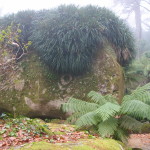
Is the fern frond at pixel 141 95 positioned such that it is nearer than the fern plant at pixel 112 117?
No

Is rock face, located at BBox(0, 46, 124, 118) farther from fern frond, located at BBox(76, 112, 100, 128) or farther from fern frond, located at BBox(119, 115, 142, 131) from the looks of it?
fern frond, located at BBox(76, 112, 100, 128)

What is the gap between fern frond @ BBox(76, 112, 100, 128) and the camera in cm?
324

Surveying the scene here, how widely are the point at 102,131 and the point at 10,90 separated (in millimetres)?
3740

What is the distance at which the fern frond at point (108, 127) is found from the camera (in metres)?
3.13

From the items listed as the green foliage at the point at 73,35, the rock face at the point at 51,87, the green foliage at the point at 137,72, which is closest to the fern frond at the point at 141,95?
the rock face at the point at 51,87

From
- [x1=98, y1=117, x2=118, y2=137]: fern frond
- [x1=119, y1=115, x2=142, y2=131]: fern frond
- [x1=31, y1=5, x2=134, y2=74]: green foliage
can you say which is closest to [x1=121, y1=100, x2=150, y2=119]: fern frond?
[x1=119, y1=115, x2=142, y2=131]: fern frond

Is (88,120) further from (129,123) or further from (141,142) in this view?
(141,142)

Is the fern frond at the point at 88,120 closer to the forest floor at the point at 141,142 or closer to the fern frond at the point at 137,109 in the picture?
the fern frond at the point at 137,109

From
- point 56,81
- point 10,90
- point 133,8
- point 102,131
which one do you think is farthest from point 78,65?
point 133,8

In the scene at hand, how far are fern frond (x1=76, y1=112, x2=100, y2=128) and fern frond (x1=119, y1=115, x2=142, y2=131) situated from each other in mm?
488

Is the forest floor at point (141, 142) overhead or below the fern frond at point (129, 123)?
below

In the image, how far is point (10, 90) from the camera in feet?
19.4

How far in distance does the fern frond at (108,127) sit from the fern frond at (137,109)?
0.28 meters

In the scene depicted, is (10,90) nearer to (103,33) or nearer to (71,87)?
(71,87)
